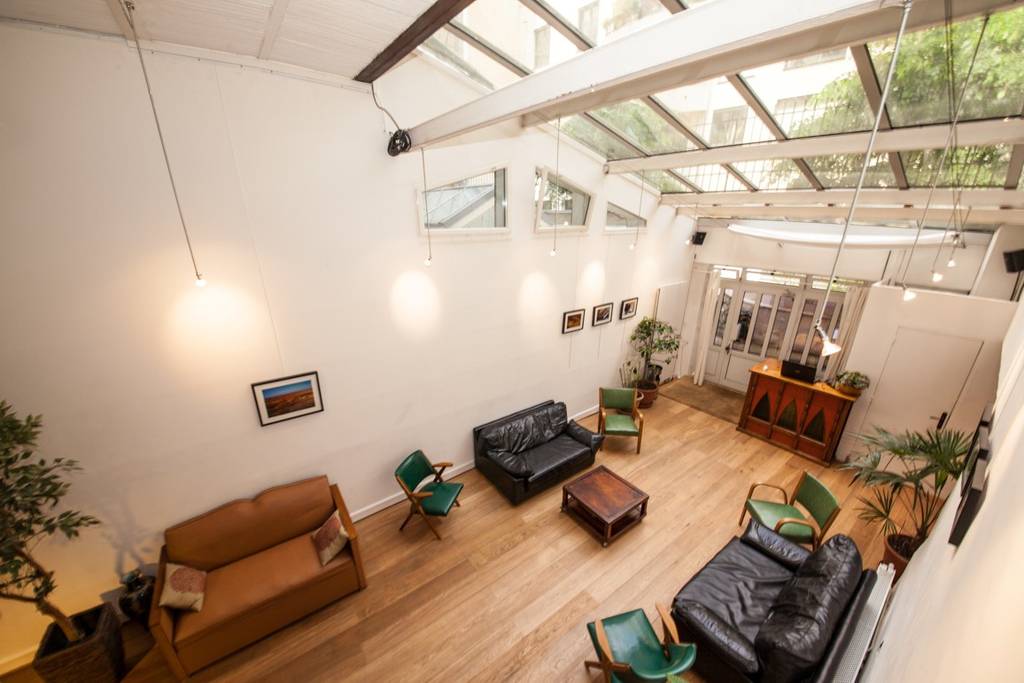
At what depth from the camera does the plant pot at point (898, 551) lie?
11.4 feet

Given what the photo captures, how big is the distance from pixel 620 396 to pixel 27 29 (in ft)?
21.9

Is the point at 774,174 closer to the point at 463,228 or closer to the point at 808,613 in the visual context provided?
the point at 463,228

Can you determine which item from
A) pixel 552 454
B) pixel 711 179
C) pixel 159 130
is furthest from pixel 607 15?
pixel 552 454

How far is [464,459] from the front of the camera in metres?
5.22

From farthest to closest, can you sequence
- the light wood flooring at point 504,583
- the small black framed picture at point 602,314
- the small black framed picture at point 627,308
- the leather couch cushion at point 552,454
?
1. the small black framed picture at point 627,308
2. the small black framed picture at point 602,314
3. the leather couch cushion at point 552,454
4. the light wood flooring at point 504,583

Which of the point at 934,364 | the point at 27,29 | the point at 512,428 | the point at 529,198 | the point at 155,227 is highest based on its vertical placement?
the point at 27,29

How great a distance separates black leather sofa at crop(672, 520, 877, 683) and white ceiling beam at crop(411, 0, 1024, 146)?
3271 mm

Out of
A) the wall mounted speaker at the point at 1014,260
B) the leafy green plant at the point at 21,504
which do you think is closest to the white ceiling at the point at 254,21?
the leafy green plant at the point at 21,504

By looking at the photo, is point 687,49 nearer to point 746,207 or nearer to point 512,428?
point 512,428

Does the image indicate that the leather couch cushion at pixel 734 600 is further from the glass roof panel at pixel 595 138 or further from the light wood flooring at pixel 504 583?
the glass roof panel at pixel 595 138

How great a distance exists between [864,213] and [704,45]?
5.03 m

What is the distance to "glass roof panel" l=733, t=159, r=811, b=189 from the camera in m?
4.45

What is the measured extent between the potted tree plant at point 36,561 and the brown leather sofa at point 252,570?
1.56ft

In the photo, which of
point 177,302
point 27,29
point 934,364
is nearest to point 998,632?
point 177,302
